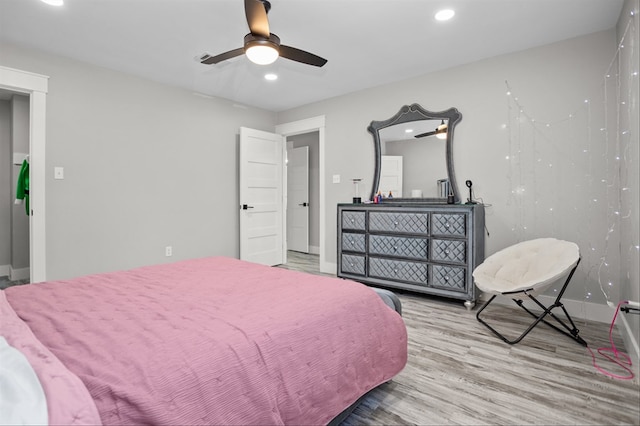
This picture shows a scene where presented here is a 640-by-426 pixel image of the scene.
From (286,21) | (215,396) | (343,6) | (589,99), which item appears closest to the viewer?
(215,396)

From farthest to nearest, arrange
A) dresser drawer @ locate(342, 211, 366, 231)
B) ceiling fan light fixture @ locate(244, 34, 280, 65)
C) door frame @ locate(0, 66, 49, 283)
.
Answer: dresser drawer @ locate(342, 211, 366, 231) < door frame @ locate(0, 66, 49, 283) < ceiling fan light fixture @ locate(244, 34, 280, 65)

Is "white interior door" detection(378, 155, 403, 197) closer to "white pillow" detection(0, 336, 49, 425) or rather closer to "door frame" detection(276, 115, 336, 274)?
"door frame" detection(276, 115, 336, 274)

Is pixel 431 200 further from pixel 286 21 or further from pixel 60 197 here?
pixel 60 197

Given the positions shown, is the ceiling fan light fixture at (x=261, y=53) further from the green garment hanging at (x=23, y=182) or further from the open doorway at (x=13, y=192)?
the open doorway at (x=13, y=192)

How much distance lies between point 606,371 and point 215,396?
2404 millimetres

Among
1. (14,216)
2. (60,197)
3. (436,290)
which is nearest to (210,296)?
(436,290)

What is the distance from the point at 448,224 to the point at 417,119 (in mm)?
1421

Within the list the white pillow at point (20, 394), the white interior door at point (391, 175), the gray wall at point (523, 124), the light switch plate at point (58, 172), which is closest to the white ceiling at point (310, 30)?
the gray wall at point (523, 124)

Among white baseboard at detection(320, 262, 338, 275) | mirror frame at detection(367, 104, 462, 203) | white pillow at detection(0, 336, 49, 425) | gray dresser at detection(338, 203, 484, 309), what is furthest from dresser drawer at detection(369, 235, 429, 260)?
white pillow at detection(0, 336, 49, 425)

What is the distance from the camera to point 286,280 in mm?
1884

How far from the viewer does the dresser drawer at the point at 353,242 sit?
157 inches

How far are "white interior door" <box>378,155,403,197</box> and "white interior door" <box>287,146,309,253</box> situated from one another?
9.11ft

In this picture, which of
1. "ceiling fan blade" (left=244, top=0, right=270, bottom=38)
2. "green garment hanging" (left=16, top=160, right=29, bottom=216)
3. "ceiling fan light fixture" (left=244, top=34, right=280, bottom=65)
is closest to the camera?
"ceiling fan blade" (left=244, top=0, right=270, bottom=38)

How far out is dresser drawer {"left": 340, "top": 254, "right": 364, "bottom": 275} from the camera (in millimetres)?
4000
